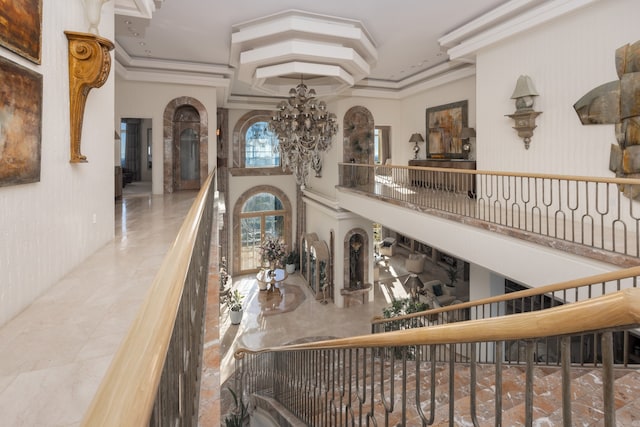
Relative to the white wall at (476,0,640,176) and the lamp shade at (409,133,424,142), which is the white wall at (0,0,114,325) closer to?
the white wall at (476,0,640,176)

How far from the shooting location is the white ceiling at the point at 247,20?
21.1 feet

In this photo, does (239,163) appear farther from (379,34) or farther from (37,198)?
(37,198)

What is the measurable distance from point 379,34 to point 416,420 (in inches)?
286

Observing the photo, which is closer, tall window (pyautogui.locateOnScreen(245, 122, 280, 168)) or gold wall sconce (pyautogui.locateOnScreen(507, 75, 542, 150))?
gold wall sconce (pyautogui.locateOnScreen(507, 75, 542, 150))

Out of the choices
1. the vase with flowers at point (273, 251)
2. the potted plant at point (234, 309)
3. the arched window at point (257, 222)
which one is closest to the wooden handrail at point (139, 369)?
the potted plant at point (234, 309)

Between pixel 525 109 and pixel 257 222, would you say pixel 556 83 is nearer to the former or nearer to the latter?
pixel 525 109

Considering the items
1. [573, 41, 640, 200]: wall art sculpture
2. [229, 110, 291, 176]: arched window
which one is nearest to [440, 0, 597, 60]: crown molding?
[573, 41, 640, 200]: wall art sculpture

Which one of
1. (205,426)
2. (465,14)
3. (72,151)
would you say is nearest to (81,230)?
(72,151)

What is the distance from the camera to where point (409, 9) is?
6727 mm

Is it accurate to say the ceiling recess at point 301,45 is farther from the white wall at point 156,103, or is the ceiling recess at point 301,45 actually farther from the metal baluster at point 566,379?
the metal baluster at point 566,379

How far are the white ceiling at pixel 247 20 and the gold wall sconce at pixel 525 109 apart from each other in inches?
49.0

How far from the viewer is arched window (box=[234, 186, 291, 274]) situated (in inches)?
619

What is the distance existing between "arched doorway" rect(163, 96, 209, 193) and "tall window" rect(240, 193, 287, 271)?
4.79 metres

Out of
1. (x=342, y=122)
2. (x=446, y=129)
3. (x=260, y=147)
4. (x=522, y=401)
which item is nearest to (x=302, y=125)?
(x=342, y=122)
